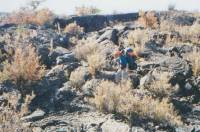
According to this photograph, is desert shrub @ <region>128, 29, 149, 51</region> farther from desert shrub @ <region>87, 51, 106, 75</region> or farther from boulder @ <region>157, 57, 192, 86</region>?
desert shrub @ <region>87, 51, 106, 75</region>

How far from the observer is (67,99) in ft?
40.2

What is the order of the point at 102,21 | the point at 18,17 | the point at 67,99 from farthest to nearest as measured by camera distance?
the point at 102,21, the point at 18,17, the point at 67,99

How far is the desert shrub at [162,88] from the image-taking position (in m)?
12.2

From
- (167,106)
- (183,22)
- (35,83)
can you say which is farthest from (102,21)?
(167,106)

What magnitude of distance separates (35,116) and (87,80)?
2.83 m

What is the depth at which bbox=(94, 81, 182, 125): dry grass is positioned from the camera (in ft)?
34.1

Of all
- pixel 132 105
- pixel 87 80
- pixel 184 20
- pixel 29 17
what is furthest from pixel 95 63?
pixel 184 20

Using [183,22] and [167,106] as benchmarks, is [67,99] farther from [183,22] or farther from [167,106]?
[183,22]

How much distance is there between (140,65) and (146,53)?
1.72 m

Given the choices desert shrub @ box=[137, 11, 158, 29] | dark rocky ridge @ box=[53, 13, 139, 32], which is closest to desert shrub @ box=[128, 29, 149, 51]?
desert shrub @ box=[137, 11, 158, 29]

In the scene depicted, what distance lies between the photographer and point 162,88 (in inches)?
484

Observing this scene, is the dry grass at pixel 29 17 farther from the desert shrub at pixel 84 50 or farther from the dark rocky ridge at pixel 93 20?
the desert shrub at pixel 84 50

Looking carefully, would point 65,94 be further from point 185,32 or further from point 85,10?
point 85,10

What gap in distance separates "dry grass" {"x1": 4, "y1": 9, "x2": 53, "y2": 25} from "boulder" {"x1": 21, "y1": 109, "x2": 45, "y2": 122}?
11.8 meters
